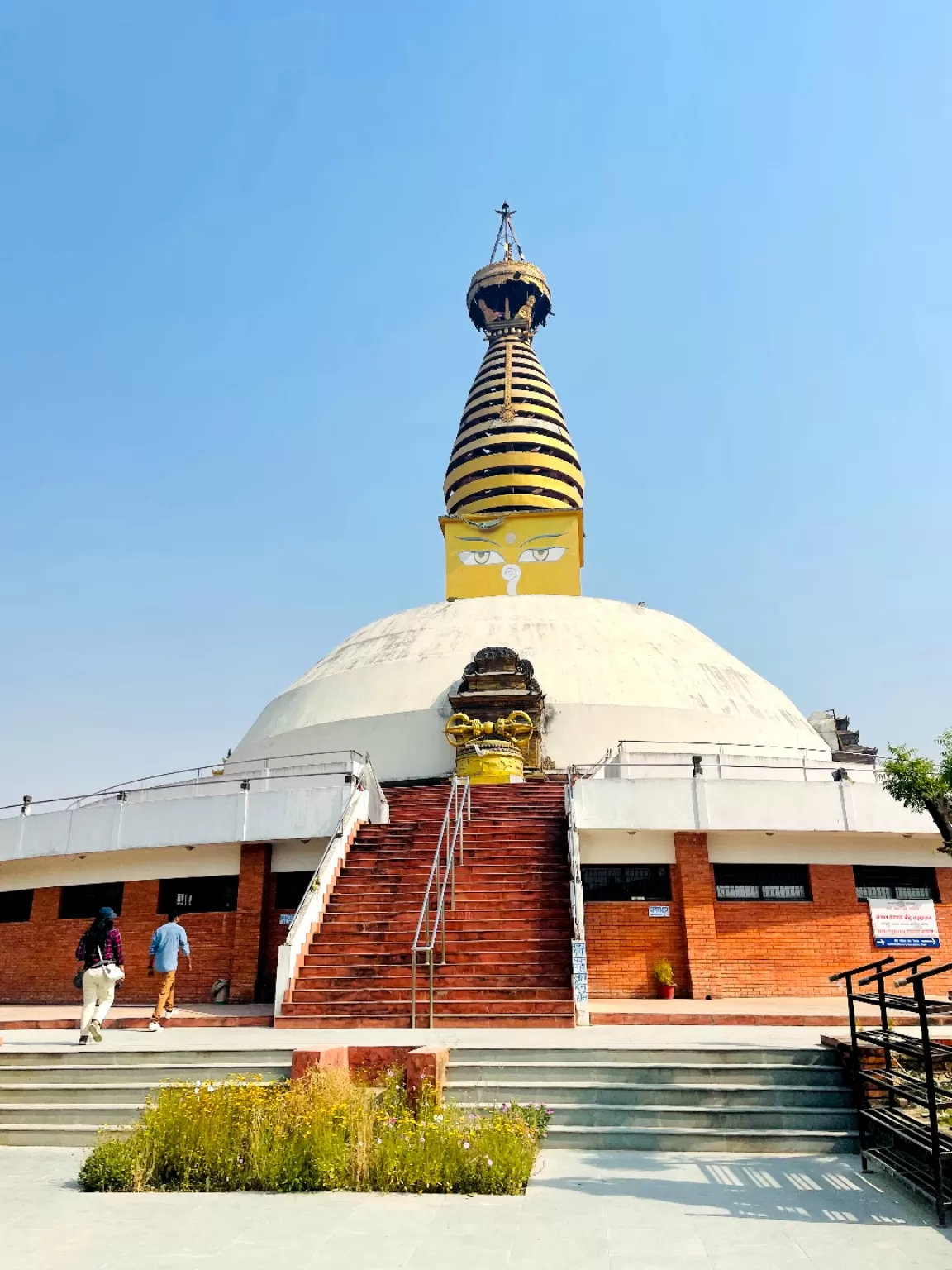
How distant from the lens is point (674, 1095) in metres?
8.38

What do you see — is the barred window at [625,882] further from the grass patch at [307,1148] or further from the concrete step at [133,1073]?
the grass patch at [307,1148]

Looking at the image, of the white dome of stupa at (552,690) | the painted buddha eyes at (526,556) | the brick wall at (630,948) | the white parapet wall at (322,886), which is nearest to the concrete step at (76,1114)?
the white parapet wall at (322,886)

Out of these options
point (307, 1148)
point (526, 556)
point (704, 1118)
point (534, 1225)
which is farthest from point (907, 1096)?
point (526, 556)

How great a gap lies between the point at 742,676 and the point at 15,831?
19867 mm

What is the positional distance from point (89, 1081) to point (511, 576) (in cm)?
3100

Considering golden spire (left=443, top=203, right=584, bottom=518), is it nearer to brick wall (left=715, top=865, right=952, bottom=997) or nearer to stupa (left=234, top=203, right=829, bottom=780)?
stupa (left=234, top=203, right=829, bottom=780)

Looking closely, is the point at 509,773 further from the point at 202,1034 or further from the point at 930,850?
the point at 202,1034

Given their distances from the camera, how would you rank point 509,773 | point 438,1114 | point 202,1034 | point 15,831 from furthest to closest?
point 509,773 → point 15,831 → point 202,1034 → point 438,1114

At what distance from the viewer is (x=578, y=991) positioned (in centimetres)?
1209

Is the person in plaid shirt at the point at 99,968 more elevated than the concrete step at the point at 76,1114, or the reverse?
the person in plaid shirt at the point at 99,968

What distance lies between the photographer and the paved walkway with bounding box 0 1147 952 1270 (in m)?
5.43

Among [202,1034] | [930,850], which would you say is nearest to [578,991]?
[202,1034]

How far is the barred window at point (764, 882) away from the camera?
53.6 feet

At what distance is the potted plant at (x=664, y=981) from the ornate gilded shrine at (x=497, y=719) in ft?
24.1
